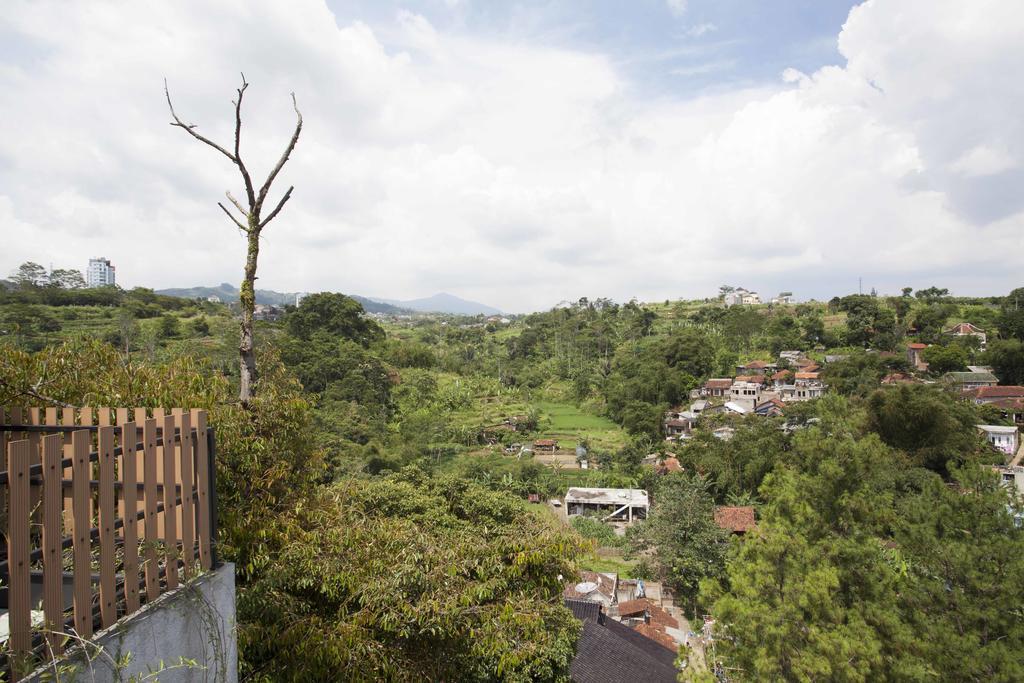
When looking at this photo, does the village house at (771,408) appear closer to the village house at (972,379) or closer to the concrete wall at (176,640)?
the village house at (972,379)

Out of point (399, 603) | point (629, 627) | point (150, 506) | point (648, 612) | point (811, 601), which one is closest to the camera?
point (150, 506)

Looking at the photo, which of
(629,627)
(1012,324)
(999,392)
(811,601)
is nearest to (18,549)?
(811,601)

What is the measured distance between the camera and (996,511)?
279 inches

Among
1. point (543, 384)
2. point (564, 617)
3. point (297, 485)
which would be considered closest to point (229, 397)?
point (297, 485)

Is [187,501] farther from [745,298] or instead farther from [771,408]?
[745,298]

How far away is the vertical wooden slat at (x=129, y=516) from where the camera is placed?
1930 mm

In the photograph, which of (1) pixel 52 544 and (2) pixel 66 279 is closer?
(1) pixel 52 544

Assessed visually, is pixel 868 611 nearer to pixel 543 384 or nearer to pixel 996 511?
pixel 996 511

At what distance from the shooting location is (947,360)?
102 feet

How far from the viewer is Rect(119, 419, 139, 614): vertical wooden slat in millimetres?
1930

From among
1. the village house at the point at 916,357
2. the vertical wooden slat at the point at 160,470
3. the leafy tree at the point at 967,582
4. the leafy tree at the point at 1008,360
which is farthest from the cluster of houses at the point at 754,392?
the vertical wooden slat at the point at 160,470

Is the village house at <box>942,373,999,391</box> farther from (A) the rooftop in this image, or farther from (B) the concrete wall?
(B) the concrete wall

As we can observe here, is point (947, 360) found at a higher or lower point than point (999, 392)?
higher

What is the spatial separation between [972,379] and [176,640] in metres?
36.8
